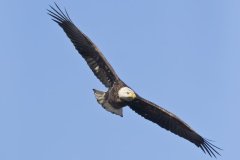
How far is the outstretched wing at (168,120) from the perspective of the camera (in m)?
20.0

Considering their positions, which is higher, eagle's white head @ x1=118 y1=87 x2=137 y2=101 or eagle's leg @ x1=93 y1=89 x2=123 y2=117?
eagle's white head @ x1=118 y1=87 x2=137 y2=101

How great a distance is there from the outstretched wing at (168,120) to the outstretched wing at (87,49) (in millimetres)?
820

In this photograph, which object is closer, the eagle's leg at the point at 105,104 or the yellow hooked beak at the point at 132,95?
the yellow hooked beak at the point at 132,95

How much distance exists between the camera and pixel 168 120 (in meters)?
20.2

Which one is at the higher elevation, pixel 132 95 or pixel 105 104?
pixel 132 95

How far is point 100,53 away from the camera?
19.9m

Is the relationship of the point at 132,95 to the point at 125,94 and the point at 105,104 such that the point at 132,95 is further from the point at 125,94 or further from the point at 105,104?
the point at 105,104

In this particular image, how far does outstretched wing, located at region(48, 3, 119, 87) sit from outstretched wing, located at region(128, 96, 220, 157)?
32.3 inches

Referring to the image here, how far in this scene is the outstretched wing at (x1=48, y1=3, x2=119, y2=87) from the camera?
19.9 metres

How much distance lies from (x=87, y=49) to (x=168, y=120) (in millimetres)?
2284

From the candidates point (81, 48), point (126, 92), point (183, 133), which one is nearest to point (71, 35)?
point (81, 48)

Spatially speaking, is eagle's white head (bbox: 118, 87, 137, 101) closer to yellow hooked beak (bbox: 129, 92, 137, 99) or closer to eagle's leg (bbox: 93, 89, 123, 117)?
yellow hooked beak (bbox: 129, 92, 137, 99)

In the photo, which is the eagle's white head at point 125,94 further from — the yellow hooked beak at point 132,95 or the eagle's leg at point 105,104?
the eagle's leg at point 105,104

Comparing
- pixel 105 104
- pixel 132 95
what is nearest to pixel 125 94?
pixel 132 95
